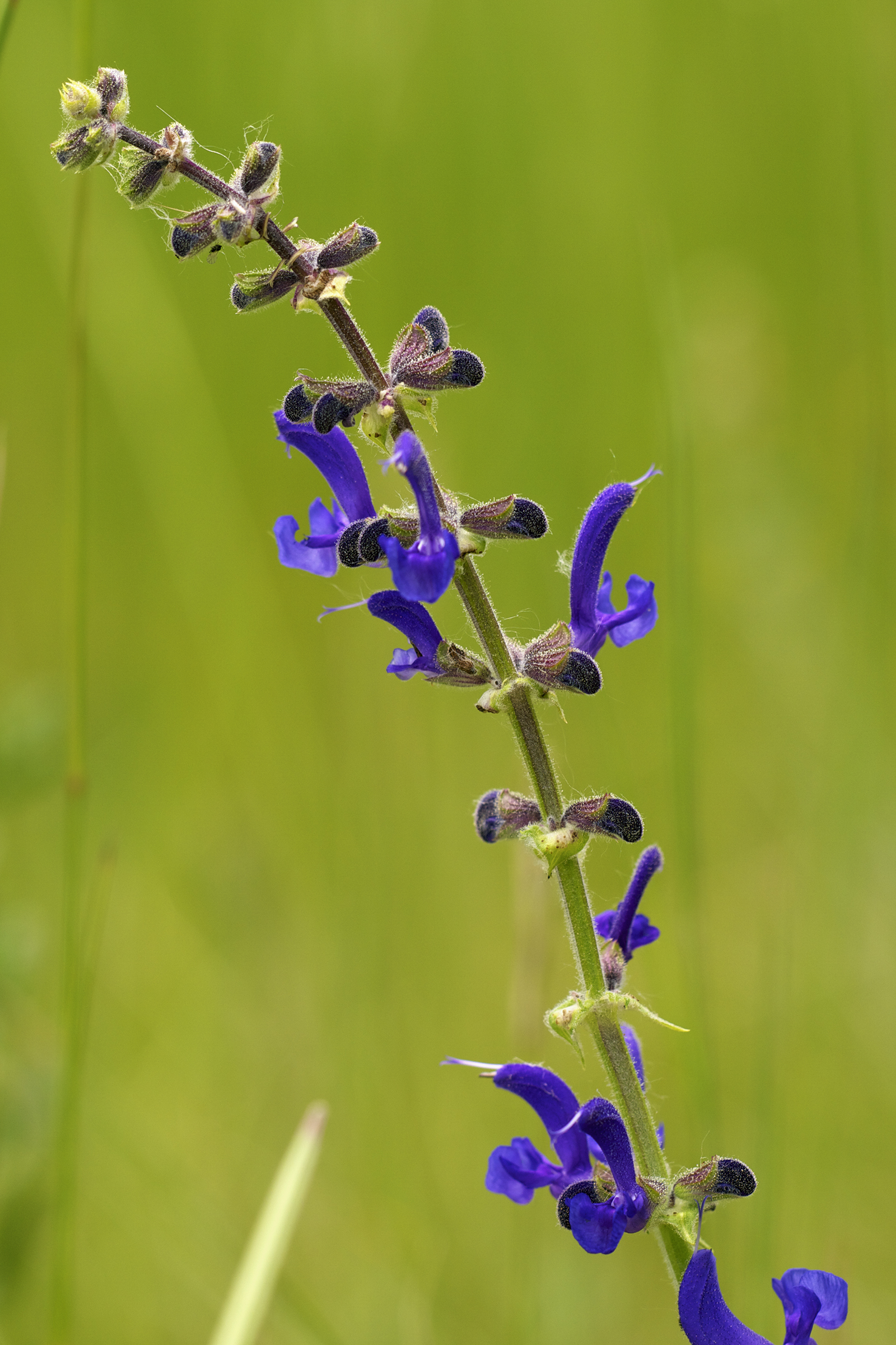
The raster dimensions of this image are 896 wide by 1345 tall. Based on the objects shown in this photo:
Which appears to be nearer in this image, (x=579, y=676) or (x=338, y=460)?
(x=579, y=676)

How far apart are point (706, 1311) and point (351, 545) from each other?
971 millimetres

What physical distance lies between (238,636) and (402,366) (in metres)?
3.56

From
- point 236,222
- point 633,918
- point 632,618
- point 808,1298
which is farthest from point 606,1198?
point 236,222

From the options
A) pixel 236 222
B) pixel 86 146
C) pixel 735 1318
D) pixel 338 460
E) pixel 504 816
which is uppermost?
pixel 86 146

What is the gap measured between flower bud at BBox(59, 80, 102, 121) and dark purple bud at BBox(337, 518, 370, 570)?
0.56 m

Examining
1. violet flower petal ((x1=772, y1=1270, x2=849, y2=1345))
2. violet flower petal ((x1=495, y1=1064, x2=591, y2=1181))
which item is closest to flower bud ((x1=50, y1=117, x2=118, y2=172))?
violet flower petal ((x1=495, y1=1064, x2=591, y2=1181))

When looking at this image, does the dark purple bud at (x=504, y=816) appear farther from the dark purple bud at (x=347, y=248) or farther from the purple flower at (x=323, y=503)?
the dark purple bud at (x=347, y=248)

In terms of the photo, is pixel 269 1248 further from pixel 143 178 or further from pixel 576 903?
pixel 143 178

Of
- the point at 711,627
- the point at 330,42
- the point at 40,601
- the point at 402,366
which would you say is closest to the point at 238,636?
the point at 40,601

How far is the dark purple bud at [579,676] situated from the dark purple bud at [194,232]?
654 mm

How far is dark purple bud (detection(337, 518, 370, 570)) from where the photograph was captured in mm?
1513

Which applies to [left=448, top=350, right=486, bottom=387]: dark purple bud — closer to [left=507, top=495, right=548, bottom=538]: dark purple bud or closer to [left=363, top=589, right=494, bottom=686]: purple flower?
[left=507, top=495, right=548, bottom=538]: dark purple bud

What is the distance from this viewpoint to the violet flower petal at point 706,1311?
1.29 meters

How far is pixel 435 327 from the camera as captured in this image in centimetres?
158
